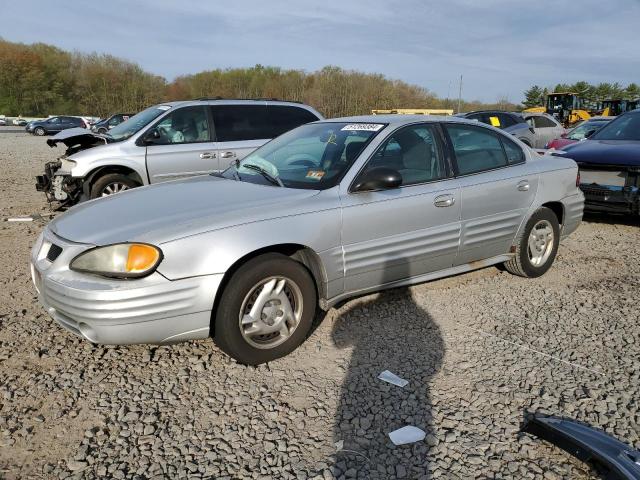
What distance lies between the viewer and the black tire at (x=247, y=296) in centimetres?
314

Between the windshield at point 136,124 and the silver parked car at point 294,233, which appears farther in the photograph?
the windshield at point 136,124

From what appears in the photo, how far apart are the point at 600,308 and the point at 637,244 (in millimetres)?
2731

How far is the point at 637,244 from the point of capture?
21.5ft

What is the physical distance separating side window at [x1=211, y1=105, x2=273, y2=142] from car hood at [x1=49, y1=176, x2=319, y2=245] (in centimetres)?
402

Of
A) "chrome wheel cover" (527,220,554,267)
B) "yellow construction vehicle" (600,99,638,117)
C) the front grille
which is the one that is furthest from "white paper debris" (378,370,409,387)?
"yellow construction vehicle" (600,99,638,117)

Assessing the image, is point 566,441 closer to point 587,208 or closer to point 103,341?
point 103,341

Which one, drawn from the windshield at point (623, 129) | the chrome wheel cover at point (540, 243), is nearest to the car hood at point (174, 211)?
the chrome wheel cover at point (540, 243)

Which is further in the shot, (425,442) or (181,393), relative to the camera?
(181,393)

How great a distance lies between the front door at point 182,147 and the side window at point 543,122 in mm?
12735

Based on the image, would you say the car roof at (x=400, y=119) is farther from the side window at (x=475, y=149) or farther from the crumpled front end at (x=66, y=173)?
the crumpled front end at (x=66, y=173)

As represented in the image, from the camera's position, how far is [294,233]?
3.35 metres

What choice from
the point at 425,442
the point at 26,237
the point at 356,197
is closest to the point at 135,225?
the point at 356,197

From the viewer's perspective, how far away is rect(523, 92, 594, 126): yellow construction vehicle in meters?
29.2

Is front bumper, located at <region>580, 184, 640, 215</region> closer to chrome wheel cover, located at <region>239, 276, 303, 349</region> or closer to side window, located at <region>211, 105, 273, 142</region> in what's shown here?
side window, located at <region>211, 105, 273, 142</region>
